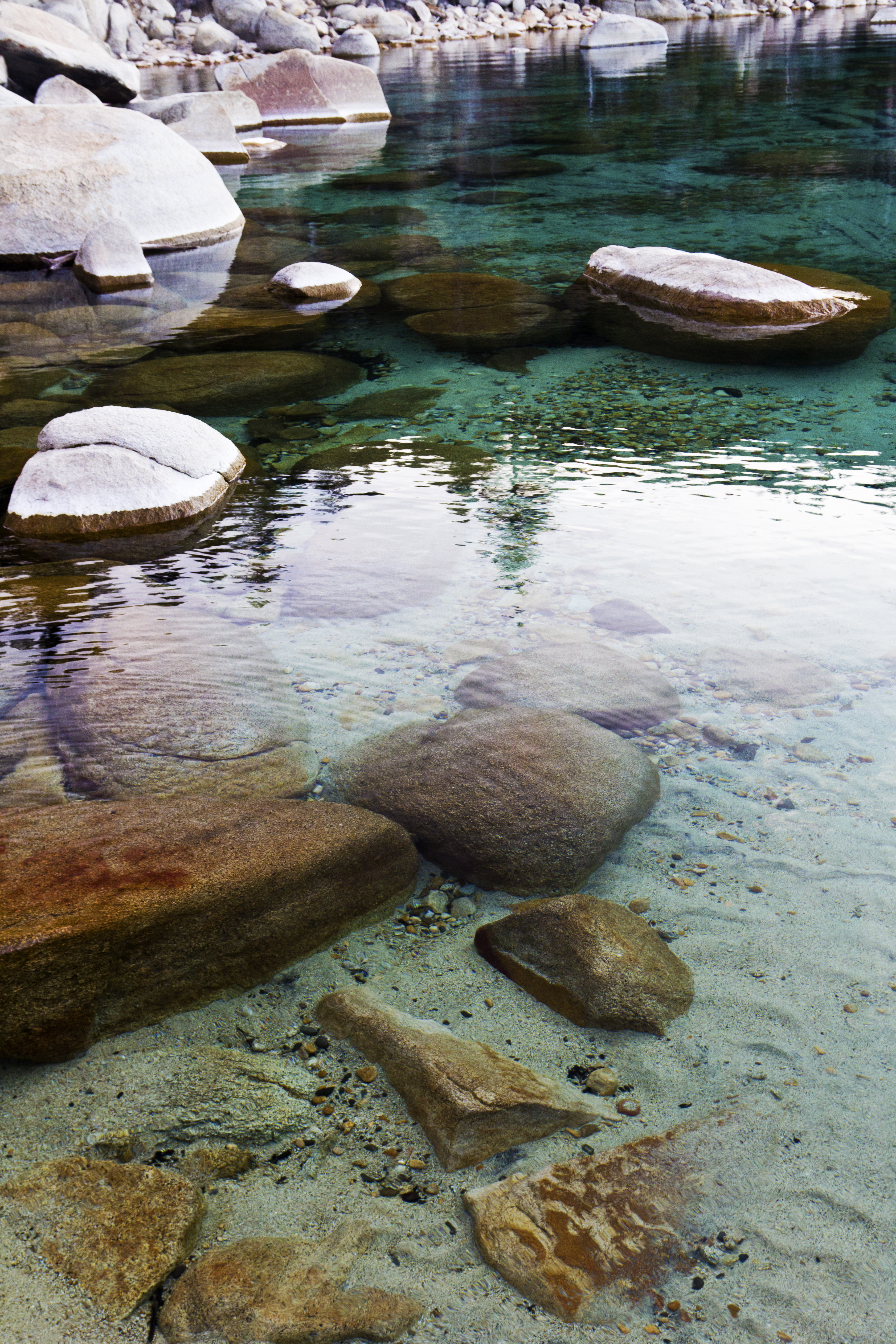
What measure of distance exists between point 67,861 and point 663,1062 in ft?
5.14

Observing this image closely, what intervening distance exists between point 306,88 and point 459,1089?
2446cm

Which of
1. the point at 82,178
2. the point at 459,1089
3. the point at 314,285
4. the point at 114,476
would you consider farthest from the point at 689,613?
the point at 82,178

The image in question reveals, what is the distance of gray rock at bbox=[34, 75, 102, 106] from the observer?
15055 millimetres

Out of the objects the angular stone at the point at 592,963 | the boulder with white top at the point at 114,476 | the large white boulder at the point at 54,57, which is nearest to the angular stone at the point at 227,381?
the boulder with white top at the point at 114,476

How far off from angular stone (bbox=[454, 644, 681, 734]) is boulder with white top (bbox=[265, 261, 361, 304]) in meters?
6.74

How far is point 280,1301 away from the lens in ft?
5.84

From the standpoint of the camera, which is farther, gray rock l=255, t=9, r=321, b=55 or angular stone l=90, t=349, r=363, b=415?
gray rock l=255, t=9, r=321, b=55

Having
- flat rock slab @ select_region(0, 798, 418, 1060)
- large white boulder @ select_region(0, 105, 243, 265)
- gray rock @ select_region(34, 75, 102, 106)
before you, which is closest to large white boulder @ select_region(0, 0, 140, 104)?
gray rock @ select_region(34, 75, 102, 106)

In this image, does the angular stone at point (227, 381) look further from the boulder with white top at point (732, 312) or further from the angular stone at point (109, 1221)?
the angular stone at point (109, 1221)

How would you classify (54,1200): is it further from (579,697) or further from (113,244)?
(113,244)

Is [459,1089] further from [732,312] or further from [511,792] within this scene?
[732,312]

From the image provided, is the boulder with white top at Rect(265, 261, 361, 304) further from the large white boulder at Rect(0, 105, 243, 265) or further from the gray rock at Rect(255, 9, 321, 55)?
the gray rock at Rect(255, 9, 321, 55)

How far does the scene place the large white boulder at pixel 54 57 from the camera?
627 inches

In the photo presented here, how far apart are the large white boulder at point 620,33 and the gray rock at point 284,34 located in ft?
35.0
